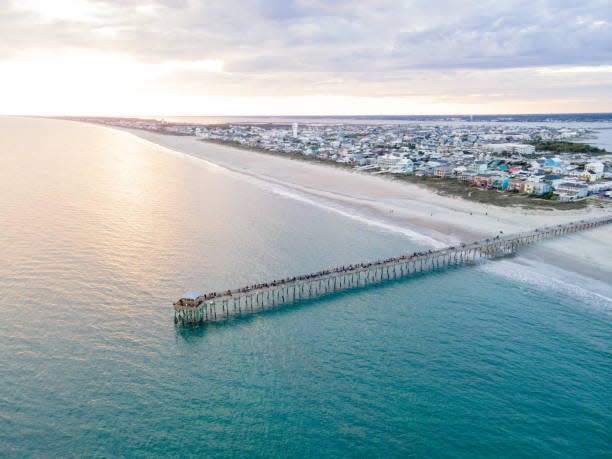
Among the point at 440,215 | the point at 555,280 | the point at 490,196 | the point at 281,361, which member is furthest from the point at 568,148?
the point at 281,361

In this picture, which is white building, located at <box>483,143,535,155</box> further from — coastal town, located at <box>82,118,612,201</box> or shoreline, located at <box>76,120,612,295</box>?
shoreline, located at <box>76,120,612,295</box>

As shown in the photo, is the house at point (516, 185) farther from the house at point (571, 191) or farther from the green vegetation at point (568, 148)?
the green vegetation at point (568, 148)

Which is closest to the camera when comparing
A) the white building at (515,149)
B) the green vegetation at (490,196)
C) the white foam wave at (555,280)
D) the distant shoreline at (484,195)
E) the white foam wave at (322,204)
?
the white foam wave at (555,280)

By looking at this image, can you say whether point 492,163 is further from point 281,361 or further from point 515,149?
point 281,361

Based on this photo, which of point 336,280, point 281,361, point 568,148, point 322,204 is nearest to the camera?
point 281,361

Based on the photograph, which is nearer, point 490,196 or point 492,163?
point 490,196

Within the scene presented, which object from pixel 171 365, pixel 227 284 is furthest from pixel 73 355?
pixel 227 284

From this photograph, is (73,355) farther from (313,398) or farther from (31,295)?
(313,398)

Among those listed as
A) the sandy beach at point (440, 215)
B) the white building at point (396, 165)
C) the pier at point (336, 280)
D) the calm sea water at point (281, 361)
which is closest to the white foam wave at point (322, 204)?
the sandy beach at point (440, 215)
